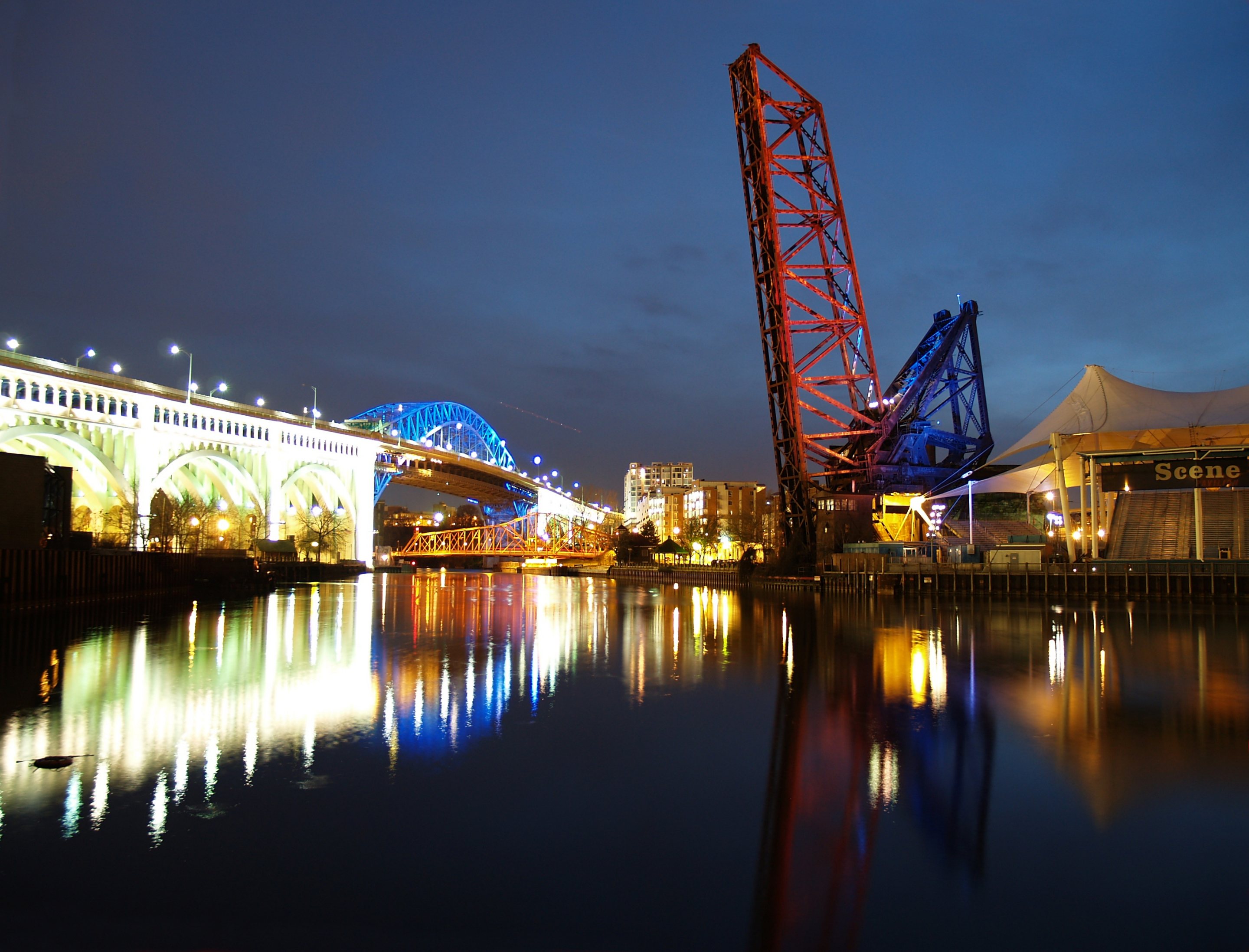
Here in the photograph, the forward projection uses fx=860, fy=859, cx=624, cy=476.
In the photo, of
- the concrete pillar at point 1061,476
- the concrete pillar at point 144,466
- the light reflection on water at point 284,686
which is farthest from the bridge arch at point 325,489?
the concrete pillar at point 1061,476

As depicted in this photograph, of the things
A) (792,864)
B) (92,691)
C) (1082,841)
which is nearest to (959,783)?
(1082,841)

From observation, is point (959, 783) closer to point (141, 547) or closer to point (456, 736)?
point (456, 736)

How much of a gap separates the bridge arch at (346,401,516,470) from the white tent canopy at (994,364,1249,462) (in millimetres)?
77609

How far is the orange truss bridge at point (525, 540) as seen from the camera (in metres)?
101

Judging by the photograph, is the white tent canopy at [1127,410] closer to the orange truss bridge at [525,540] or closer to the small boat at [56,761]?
the small boat at [56,761]

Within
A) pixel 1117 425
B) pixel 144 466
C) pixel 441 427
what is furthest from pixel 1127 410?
pixel 441 427

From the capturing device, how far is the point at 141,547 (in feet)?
172

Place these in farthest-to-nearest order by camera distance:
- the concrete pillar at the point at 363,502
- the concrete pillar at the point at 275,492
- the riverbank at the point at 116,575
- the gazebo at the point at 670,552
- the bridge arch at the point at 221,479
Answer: the concrete pillar at the point at 363,502, the gazebo at the point at 670,552, the concrete pillar at the point at 275,492, the bridge arch at the point at 221,479, the riverbank at the point at 116,575

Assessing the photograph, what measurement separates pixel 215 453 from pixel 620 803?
2586 inches

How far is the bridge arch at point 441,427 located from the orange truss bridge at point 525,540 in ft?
36.6

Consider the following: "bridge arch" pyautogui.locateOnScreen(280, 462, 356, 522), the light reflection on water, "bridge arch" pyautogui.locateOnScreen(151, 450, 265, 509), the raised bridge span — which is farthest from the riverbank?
"bridge arch" pyautogui.locateOnScreen(280, 462, 356, 522)

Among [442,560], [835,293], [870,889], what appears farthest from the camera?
[442,560]

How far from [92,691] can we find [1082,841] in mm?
13017

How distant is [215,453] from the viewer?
65.8m
